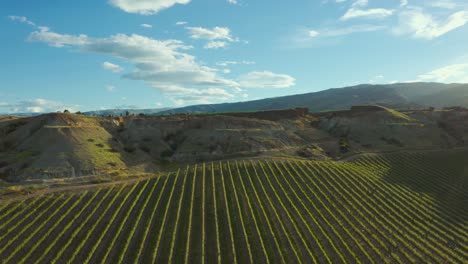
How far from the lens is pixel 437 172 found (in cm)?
6488

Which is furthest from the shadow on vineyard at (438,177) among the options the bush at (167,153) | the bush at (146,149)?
the bush at (146,149)

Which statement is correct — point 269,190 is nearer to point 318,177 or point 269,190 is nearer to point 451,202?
point 318,177

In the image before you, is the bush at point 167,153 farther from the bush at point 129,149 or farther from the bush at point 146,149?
the bush at point 129,149

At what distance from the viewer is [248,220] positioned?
4028 centimetres

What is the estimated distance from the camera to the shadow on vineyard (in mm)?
49219

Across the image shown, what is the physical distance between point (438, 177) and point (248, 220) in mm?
40580

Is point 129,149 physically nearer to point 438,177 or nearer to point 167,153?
point 167,153

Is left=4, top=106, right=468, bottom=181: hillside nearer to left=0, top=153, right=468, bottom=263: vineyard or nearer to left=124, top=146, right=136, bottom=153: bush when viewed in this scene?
left=124, top=146, right=136, bottom=153: bush

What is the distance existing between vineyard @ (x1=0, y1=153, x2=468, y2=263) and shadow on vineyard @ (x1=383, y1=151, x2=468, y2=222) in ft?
1.20

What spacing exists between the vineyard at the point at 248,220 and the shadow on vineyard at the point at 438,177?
1.20 feet

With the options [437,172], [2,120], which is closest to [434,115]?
[437,172]

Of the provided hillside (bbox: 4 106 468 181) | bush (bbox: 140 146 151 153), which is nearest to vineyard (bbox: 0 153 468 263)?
hillside (bbox: 4 106 468 181)

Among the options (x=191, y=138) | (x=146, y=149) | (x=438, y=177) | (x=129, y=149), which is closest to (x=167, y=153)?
(x=146, y=149)

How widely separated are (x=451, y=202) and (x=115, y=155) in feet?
192
